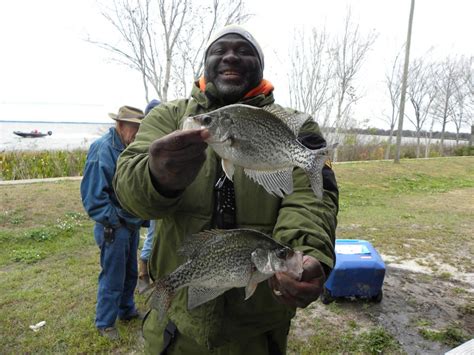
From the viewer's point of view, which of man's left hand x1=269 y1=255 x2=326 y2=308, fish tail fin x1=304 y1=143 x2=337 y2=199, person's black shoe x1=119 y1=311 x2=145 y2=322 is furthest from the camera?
person's black shoe x1=119 y1=311 x2=145 y2=322

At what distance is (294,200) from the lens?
2.03m

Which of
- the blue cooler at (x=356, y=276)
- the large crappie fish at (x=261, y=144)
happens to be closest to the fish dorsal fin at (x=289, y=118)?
the large crappie fish at (x=261, y=144)

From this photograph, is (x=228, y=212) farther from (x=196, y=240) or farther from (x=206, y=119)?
(x=206, y=119)

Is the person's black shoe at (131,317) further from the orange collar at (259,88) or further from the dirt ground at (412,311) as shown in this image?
the orange collar at (259,88)

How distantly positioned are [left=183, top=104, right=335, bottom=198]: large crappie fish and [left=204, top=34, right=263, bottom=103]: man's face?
396 mm

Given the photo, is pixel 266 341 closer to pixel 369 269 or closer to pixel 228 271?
pixel 228 271

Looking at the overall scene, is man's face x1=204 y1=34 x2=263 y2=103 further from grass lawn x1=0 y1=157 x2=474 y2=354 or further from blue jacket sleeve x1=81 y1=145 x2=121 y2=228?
grass lawn x1=0 y1=157 x2=474 y2=354

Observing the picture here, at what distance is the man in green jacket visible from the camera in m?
1.92

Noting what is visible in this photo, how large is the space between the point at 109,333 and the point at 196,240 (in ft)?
11.4

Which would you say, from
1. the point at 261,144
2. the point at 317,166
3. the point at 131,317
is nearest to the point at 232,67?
the point at 261,144

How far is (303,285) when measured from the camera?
5.40ft

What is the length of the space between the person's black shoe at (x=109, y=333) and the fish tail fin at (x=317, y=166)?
12.7 ft

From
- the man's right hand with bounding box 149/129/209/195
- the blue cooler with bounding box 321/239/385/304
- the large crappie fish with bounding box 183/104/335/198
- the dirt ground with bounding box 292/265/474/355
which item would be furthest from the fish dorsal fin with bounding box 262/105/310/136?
the blue cooler with bounding box 321/239/385/304

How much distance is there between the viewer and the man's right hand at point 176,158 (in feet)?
4.86
